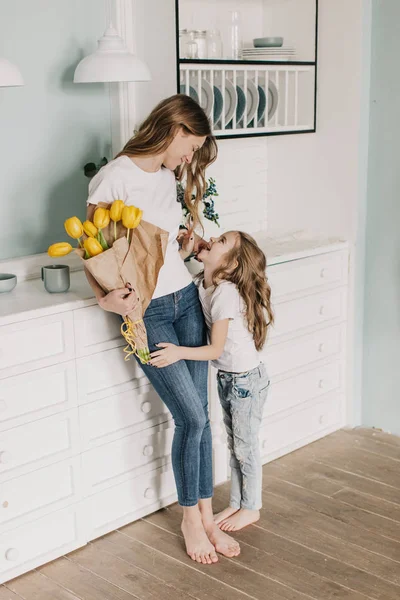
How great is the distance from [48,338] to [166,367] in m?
0.37

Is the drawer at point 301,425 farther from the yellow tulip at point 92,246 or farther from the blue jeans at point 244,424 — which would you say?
the yellow tulip at point 92,246

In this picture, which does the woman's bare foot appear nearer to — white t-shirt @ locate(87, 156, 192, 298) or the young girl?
the young girl

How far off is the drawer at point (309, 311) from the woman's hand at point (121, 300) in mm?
907

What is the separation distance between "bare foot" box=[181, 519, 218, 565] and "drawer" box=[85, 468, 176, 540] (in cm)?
25

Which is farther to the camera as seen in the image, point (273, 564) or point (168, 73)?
point (168, 73)

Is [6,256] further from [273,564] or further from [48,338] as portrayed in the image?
[273,564]

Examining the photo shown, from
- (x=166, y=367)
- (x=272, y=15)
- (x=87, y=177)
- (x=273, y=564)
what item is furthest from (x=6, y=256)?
(x=272, y=15)

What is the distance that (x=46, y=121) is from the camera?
9.40 ft

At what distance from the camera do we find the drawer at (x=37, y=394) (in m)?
2.43

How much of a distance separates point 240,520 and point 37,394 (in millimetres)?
842

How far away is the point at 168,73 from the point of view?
9.80 ft

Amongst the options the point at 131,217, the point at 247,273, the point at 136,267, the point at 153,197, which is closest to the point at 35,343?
the point at 136,267

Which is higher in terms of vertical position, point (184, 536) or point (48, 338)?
point (48, 338)

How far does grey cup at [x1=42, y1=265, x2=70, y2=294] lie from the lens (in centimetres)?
263
